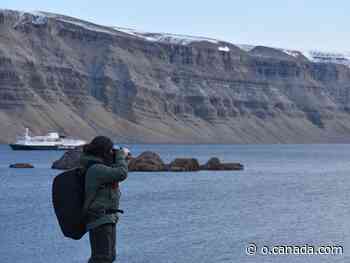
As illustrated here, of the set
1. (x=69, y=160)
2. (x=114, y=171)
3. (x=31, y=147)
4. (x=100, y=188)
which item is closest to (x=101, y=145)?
(x=114, y=171)

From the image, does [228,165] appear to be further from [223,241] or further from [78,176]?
[78,176]

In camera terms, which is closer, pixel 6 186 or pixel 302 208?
pixel 302 208

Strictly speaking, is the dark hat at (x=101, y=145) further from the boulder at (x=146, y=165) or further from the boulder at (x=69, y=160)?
the boulder at (x=146, y=165)

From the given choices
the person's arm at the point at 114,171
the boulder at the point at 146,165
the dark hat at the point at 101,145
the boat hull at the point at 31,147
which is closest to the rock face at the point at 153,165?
the boulder at the point at 146,165

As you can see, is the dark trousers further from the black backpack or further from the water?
the water

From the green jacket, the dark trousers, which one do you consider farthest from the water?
the green jacket

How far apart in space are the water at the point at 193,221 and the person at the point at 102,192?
471 inches

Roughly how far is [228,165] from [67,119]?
115 meters

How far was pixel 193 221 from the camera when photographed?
35.0m

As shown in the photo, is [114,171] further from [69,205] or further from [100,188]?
[69,205]

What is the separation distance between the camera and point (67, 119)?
19388cm

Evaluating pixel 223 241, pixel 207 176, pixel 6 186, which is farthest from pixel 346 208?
pixel 207 176

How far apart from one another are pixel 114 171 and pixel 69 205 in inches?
Result: 29.5

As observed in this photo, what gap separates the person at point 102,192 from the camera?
12.4 metres
